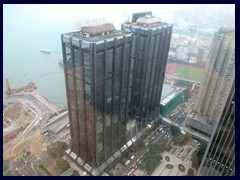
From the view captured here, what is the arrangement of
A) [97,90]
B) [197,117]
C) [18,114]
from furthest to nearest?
[18,114] < [197,117] < [97,90]

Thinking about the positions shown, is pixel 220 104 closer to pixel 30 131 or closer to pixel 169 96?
pixel 169 96

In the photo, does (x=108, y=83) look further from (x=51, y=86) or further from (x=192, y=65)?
(x=192, y=65)

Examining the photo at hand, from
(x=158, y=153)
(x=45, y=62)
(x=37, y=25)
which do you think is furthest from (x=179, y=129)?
(x=37, y=25)

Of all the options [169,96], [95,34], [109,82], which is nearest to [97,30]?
[95,34]

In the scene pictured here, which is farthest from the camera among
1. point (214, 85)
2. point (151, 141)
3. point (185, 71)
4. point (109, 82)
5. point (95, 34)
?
point (185, 71)

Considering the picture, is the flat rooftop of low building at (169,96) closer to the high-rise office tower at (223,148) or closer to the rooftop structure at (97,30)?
the high-rise office tower at (223,148)

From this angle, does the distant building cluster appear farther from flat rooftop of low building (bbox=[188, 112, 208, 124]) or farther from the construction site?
the construction site
